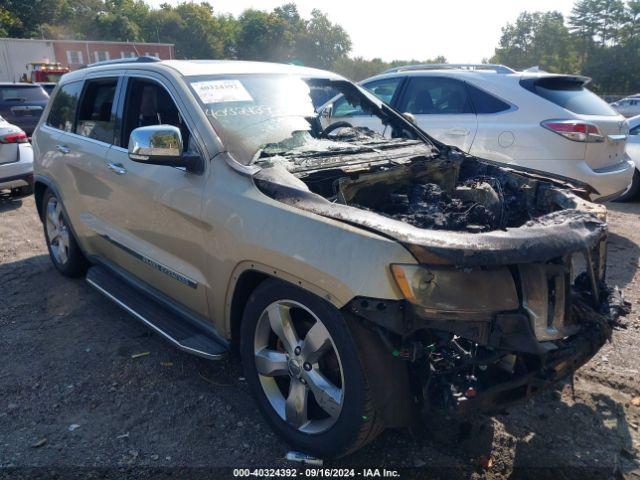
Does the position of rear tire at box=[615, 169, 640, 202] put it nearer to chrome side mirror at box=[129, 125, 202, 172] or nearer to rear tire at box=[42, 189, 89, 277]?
chrome side mirror at box=[129, 125, 202, 172]

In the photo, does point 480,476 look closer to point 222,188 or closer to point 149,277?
point 222,188

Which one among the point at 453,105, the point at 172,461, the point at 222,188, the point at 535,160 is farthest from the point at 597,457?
the point at 453,105

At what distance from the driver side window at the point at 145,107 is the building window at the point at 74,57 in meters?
30.7

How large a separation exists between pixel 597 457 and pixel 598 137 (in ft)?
12.8

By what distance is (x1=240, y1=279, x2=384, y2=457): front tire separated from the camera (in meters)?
2.28

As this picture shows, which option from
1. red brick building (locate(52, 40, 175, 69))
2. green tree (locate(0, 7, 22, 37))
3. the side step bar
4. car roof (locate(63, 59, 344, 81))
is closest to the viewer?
the side step bar

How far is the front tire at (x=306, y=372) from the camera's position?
2.28m

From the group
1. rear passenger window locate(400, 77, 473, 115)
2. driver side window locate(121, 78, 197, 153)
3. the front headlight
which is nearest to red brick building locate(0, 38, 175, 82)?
rear passenger window locate(400, 77, 473, 115)

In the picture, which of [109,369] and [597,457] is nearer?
[597,457]

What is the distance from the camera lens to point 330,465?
2.58 meters

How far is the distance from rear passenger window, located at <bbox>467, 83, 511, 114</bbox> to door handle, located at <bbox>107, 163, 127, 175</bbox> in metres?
4.19

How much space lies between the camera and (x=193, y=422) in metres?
2.96

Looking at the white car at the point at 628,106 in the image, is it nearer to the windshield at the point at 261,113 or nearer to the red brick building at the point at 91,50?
the windshield at the point at 261,113

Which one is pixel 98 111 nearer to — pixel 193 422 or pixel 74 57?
pixel 193 422
